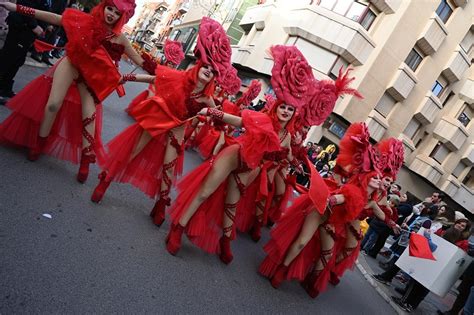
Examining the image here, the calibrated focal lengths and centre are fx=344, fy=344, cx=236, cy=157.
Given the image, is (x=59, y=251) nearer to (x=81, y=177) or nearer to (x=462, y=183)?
(x=81, y=177)

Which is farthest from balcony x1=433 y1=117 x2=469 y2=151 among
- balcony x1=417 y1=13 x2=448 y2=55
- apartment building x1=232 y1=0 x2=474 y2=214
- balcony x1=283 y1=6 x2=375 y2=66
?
balcony x1=283 y1=6 x2=375 y2=66

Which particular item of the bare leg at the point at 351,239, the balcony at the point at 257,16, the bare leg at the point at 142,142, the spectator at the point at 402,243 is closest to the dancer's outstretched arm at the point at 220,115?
the bare leg at the point at 142,142

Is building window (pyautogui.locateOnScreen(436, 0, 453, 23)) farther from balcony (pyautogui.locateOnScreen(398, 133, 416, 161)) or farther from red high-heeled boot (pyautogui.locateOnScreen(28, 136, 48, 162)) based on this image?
red high-heeled boot (pyautogui.locateOnScreen(28, 136, 48, 162))

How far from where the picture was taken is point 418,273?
5660 mm

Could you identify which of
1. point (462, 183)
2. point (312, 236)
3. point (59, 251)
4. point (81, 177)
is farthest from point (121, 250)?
point (462, 183)

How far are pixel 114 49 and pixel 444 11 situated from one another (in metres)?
22.6

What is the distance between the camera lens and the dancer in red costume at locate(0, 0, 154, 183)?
11.1 feet

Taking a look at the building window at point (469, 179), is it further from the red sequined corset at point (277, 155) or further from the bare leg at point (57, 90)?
the bare leg at point (57, 90)

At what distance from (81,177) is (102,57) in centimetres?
131

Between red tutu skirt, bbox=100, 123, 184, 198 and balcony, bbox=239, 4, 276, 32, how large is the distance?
21.8m

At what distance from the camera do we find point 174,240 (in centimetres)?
350

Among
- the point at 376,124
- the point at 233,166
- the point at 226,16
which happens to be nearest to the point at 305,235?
the point at 233,166

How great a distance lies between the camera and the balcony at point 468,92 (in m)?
22.7

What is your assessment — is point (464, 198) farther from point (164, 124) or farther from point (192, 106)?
point (164, 124)
